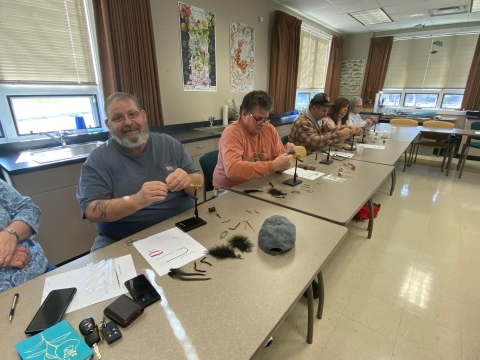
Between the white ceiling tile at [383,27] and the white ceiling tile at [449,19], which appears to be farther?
the white ceiling tile at [383,27]

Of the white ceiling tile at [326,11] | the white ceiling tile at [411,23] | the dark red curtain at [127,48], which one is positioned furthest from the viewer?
the white ceiling tile at [411,23]

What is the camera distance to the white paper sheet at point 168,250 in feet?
3.07

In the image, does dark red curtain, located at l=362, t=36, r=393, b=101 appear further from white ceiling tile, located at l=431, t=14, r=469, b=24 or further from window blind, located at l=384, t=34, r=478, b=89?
white ceiling tile, located at l=431, t=14, r=469, b=24

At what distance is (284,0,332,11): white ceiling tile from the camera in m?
4.01

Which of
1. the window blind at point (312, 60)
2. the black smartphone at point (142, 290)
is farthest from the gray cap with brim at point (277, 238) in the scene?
the window blind at point (312, 60)

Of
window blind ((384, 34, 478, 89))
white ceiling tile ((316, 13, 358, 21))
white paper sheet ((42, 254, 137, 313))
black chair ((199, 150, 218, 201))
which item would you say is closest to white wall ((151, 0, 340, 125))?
white ceiling tile ((316, 13, 358, 21))

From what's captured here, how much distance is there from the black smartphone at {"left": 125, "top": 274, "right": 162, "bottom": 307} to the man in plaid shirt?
2.20 metres

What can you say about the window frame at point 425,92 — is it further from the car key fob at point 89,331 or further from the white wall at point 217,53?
the car key fob at point 89,331

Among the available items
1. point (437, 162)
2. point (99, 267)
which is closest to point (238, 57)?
point (99, 267)

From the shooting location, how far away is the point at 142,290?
796 mm

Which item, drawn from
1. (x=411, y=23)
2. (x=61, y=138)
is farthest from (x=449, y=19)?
(x=61, y=138)

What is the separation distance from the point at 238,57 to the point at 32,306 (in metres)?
3.81

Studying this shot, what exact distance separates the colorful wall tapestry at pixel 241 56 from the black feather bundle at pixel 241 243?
3157 millimetres

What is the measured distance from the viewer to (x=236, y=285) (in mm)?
837
